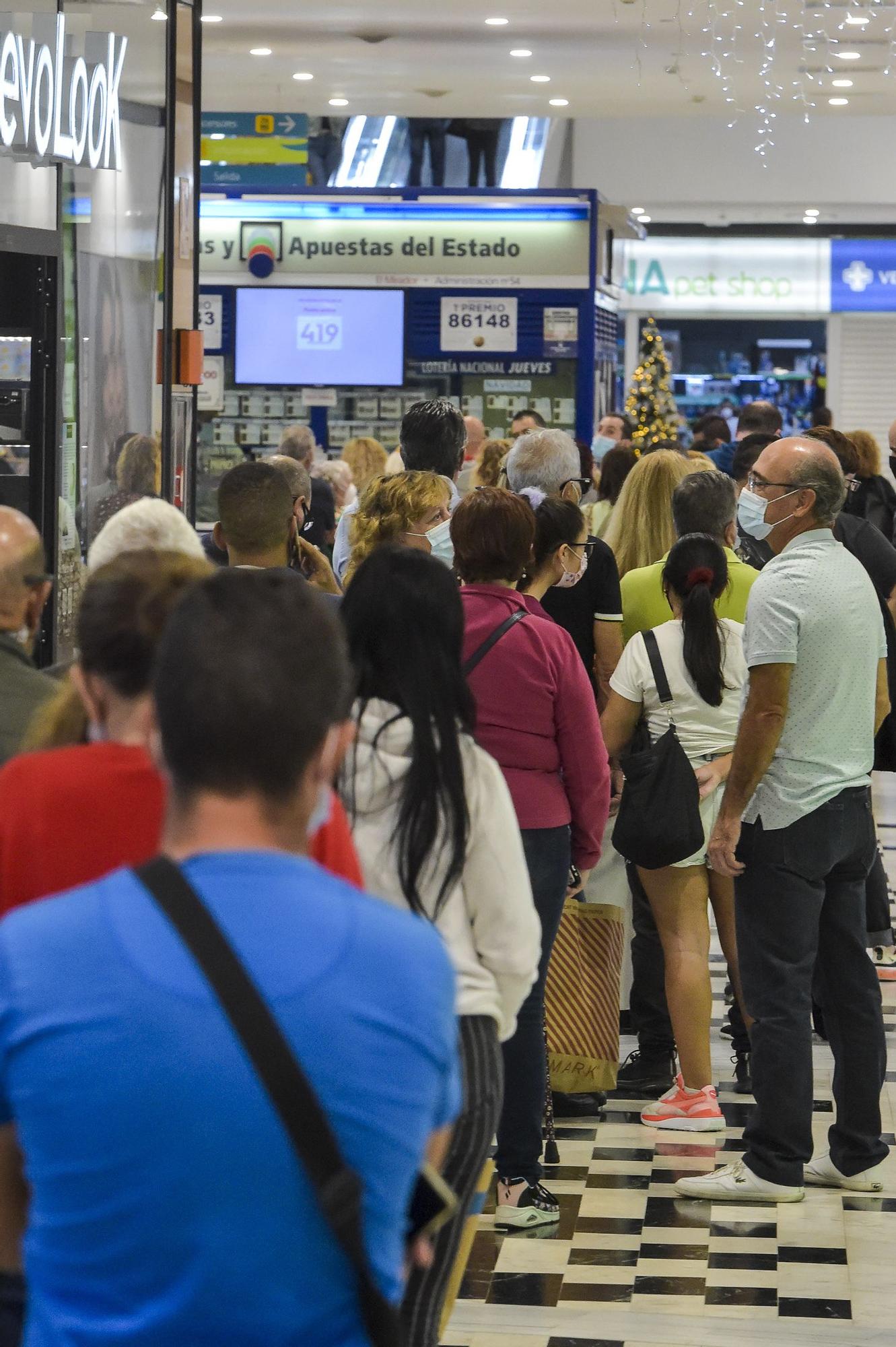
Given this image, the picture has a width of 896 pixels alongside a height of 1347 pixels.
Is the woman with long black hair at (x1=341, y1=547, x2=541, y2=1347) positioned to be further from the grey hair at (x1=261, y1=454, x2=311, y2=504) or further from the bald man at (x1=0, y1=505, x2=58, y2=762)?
the grey hair at (x1=261, y1=454, x2=311, y2=504)

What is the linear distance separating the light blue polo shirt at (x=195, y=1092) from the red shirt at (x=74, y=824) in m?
0.47

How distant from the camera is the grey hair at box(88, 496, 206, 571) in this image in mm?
2623

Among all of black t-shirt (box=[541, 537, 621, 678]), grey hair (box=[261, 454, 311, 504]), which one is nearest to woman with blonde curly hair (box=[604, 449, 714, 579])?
black t-shirt (box=[541, 537, 621, 678])

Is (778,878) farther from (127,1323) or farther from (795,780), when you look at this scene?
(127,1323)

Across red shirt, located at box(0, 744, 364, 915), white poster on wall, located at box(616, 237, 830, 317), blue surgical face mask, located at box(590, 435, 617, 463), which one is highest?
white poster on wall, located at box(616, 237, 830, 317)

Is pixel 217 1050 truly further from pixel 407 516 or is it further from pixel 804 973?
pixel 407 516

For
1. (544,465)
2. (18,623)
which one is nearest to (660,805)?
(544,465)

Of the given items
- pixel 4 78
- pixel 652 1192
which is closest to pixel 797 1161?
pixel 652 1192

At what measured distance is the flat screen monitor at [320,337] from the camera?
13641 millimetres

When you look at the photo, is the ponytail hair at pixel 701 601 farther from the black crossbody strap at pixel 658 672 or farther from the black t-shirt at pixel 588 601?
the black t-shirt at pixel 588 601

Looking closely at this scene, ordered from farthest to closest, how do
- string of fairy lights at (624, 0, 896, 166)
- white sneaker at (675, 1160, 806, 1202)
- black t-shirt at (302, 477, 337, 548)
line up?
string of fairy lights at (624, 0, 896, 166)
black t-shirt at (302, 477, 337, 548)
white sneaker at (675, 1160, 806, 1202)

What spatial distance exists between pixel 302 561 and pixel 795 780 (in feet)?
5.20

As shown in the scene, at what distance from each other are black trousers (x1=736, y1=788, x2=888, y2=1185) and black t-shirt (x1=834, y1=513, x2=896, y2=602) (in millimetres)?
1760

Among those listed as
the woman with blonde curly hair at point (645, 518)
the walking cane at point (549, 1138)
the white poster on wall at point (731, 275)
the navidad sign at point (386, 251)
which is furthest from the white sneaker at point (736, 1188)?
the white poster on wall at point (731, 275)
